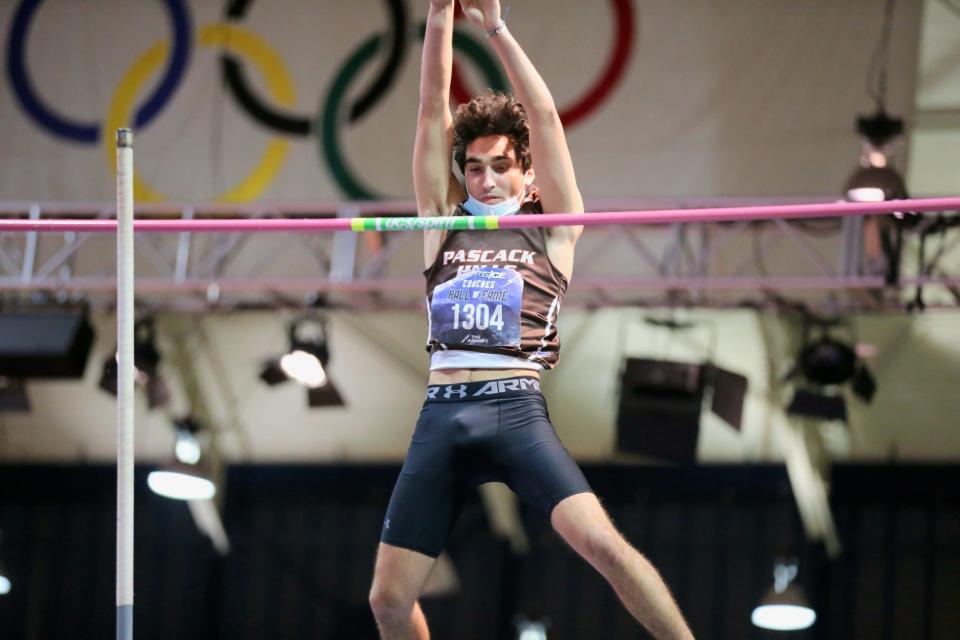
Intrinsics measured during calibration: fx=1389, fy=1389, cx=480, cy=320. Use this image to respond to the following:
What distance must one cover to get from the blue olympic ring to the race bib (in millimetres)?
6373

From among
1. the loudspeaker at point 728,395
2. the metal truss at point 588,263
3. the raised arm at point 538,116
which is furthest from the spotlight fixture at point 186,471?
the raised arm at point 538,116

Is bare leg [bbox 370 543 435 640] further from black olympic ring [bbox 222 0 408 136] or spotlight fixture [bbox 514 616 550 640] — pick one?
black olympic ring [bbox 222 0 408 136]

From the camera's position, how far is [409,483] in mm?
3559

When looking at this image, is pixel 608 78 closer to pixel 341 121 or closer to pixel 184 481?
pixel 341 121

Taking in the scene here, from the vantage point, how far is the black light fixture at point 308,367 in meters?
8.60

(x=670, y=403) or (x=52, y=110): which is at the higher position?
(x=52, y=110)

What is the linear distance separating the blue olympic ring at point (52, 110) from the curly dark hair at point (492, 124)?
610 centimetres

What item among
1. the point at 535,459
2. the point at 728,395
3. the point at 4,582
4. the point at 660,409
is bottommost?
the point at 4,582

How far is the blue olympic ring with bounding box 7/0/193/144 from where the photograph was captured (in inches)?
376

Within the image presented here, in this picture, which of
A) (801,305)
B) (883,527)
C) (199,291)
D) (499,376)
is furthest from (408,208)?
(499,376)

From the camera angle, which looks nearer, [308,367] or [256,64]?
[308,367]

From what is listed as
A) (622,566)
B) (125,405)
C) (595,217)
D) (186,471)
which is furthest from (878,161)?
(125,405)

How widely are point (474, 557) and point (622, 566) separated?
20.7 feet

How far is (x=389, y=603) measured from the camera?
11.6ft
